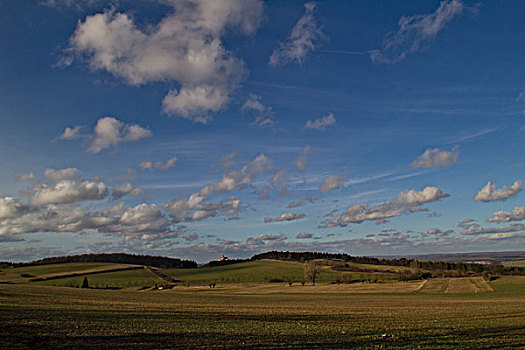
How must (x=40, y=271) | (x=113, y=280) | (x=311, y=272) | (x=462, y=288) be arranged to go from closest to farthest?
(x=462, y=288), (x=311, y=272), (x=113, y=280), (x=40, y=271)

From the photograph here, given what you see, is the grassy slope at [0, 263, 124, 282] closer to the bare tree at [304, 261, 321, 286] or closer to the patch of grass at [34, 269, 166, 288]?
the patch of grass at [34, 269, 166, 288]

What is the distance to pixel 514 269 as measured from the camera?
516ft

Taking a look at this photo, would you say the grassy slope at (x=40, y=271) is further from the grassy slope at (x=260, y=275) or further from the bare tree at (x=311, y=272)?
the bare tree at (x=311, y=272)

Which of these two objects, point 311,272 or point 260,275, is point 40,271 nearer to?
point 260,275

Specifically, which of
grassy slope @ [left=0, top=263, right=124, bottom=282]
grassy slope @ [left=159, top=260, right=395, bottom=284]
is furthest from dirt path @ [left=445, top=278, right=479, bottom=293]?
grassy slope @ [left=0, top=263, right=124, bottom=282]

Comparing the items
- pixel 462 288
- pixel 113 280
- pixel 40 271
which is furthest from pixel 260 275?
pixel 40 271

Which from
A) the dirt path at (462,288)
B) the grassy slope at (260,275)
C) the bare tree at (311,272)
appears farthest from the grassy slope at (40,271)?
the dirt path at (462,288)

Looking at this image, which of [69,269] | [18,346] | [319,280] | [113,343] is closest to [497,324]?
[113,343]

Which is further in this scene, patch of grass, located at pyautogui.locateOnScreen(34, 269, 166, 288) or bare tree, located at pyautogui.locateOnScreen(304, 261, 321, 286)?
patch of grass, located at pyautogui.locateOnScreen(34, 269, 166, 288)

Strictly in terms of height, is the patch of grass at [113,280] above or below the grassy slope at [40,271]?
below

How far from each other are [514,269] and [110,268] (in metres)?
170

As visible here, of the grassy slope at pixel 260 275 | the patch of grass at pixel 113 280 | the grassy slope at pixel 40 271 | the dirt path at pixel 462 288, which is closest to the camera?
the dirt path at pixel 462 288

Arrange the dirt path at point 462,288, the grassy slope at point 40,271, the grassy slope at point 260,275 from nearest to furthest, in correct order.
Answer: the dirt path at point 462,288
the grassy slope at point 40,271
the grassy slope at point 260,275

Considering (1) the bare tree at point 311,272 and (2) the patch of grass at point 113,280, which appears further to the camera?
(2) the patch of grass at point 113,280
